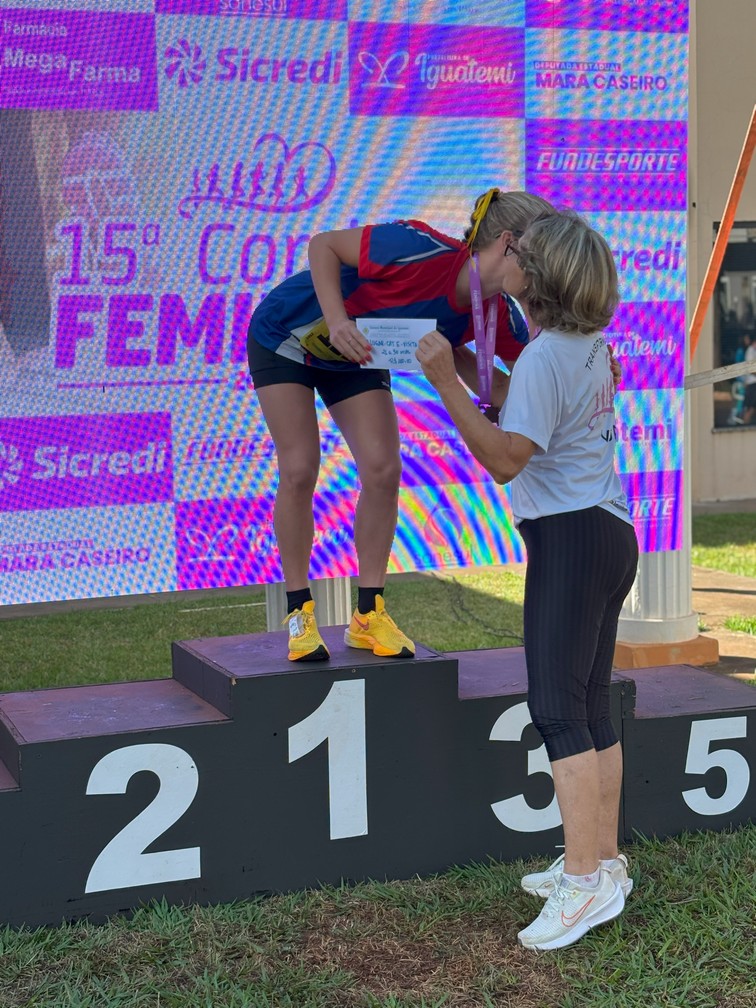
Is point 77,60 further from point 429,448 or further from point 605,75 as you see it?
point 605,75

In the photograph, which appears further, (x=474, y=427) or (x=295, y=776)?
(x=295, y=776)

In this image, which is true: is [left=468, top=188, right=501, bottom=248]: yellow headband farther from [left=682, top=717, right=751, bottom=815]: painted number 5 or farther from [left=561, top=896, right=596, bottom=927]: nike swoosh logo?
[left=561, top=896, right=596, bottom=927]: nike swoosh logo

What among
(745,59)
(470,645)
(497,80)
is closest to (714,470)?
(745,59)

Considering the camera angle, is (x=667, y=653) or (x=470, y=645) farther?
(x=470, y=645)

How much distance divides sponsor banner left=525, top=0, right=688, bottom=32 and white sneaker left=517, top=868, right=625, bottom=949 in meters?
3.41

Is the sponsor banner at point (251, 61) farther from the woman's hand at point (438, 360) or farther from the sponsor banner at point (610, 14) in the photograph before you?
the woman's hand at point (438, 360)

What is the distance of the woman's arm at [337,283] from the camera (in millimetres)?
2857

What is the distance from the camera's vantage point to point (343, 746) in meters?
2.95

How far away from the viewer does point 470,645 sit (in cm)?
595

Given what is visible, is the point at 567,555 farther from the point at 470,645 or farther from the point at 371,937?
the point at 470,645

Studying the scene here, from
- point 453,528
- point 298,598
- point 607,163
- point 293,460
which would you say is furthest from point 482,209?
point 607,163

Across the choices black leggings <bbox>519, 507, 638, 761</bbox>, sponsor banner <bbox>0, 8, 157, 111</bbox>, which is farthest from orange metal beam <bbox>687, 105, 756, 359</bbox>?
black leggings <bbox>519, 507, 638, 761</bbox>

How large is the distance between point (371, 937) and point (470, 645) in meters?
3.30

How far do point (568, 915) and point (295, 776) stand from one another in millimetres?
718
